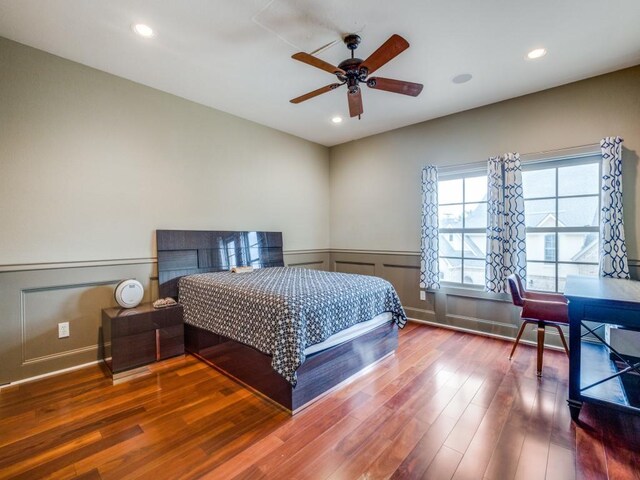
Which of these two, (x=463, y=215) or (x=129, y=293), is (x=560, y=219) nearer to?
(x=463, y=215)

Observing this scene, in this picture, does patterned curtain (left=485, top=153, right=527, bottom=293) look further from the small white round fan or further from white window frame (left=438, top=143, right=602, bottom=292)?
the small white round fan

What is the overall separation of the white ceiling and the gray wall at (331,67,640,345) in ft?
0.79

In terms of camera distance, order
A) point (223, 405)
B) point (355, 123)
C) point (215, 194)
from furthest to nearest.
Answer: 1. point (355, 123)
2. point (215, 194)
3. point (223, 405)

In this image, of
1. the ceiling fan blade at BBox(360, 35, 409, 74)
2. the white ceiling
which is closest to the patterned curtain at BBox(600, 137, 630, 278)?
the white ceiling

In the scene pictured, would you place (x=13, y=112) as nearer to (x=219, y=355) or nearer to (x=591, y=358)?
(x=219, y=355)

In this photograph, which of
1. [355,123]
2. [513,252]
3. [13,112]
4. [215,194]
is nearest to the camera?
[13,112]

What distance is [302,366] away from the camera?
6.72ft

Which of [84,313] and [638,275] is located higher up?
[638,275]

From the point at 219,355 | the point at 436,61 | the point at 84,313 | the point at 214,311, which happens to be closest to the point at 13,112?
the point at 84,313

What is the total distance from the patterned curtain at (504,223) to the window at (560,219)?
0.21 meters

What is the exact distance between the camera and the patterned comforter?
6.43 feet

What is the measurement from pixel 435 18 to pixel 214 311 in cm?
285

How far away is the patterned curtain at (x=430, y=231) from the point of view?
384cm

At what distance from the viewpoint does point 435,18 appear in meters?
2.13
